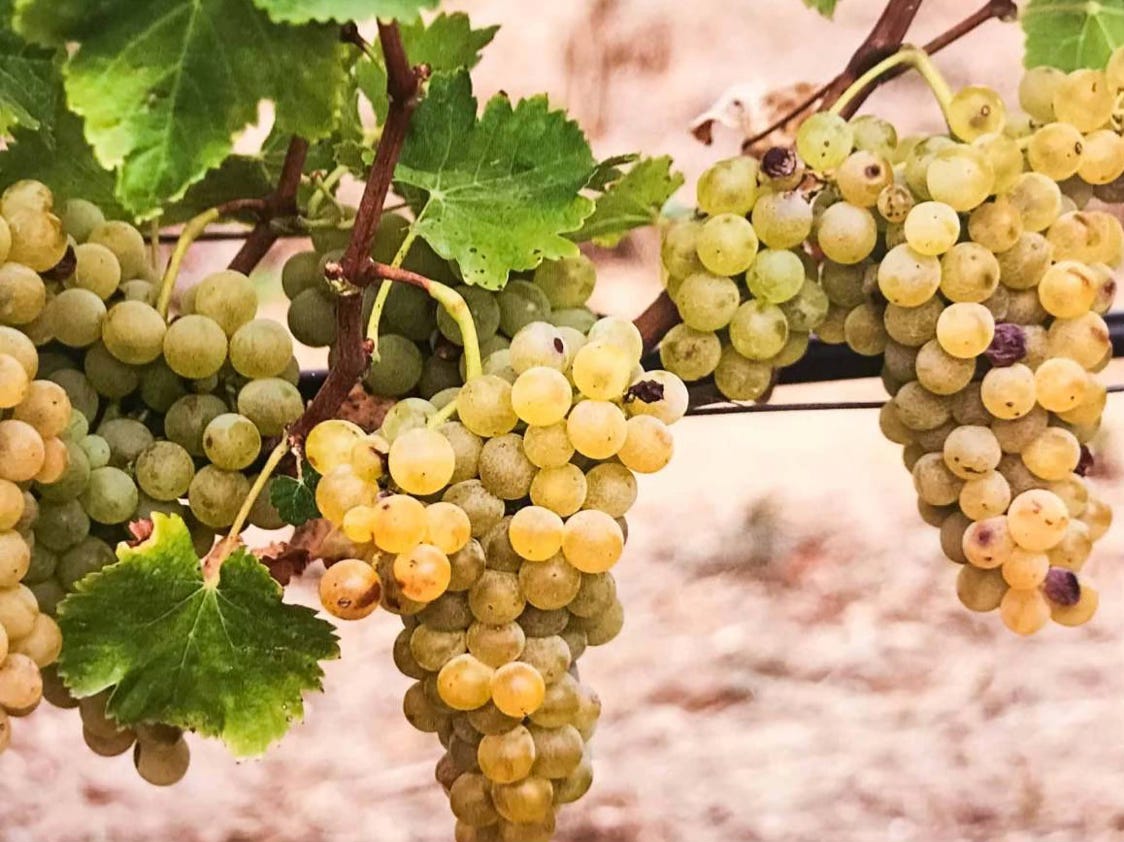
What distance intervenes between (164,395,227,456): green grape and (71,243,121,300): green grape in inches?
2.5

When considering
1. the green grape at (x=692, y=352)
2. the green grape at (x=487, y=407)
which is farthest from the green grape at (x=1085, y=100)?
the green grape at (x=487, y=407)

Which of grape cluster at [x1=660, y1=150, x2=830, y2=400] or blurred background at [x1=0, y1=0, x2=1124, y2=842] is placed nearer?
grape cluster at [x1=660, y1=150, x2=830, y2=400]

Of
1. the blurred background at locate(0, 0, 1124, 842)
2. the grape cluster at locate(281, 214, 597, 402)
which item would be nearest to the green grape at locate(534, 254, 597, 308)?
the grape cluster at locate(281, 214, 597, 402)

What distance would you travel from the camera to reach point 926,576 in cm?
112

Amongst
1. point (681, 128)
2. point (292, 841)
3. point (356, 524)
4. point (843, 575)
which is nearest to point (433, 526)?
point (356, 524)

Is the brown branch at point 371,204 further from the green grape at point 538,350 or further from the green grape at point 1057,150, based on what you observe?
the green grape at point 1057,150

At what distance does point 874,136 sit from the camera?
0.64 meters

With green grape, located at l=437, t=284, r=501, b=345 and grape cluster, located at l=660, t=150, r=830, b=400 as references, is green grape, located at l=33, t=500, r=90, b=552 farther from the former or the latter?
grape cluster, located at l=660, t=150, r=830, b=400

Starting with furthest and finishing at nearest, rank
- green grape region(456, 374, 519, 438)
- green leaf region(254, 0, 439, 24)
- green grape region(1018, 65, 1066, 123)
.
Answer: green grape region(1018, 65, 1066, 123) → green grape region(456, 374, 519, 438) → green leaf region(254, 0, 439, 24)

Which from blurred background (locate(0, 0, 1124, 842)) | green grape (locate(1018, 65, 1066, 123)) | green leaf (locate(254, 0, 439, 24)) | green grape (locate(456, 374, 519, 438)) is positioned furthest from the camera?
blurred background (locate(0, 0, 1124, 842))

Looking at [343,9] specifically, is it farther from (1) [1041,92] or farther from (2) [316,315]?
(1) [1041,92]

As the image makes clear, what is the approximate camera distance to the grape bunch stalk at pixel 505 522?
0.51m

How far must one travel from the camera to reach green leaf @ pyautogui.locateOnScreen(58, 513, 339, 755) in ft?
1.75

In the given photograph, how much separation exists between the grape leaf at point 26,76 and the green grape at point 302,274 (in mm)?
133
